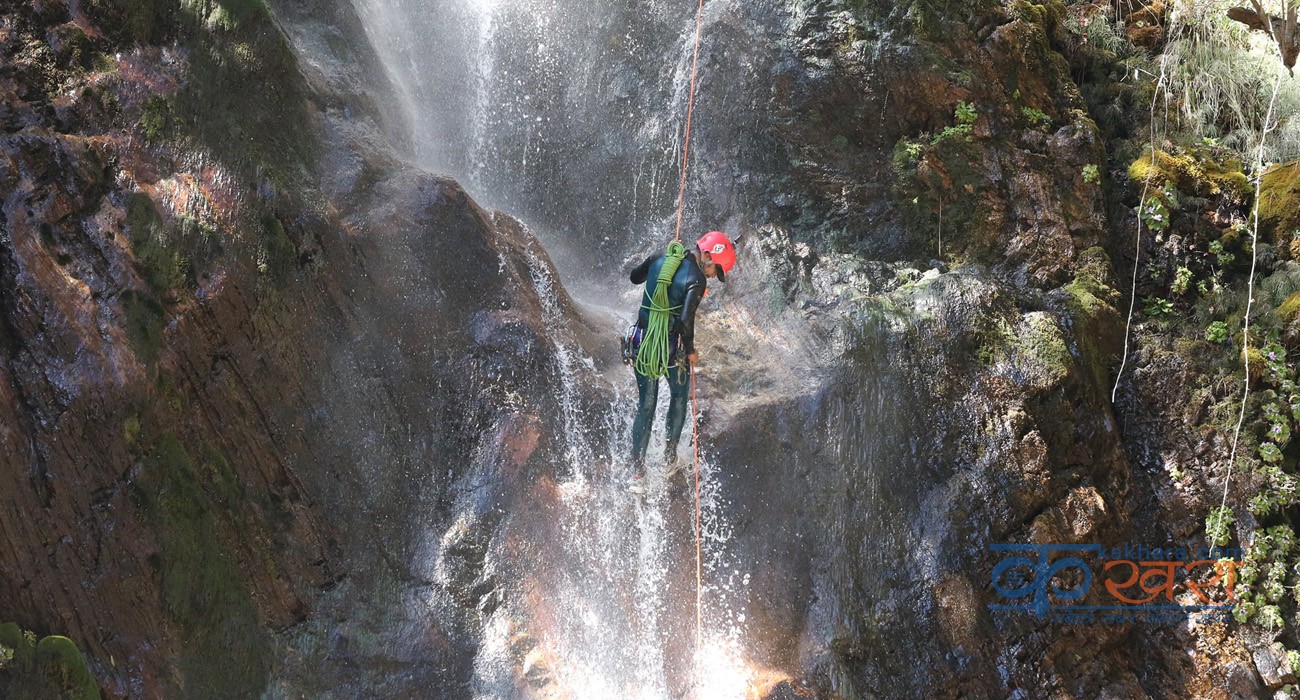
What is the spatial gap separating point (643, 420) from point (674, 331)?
0.74 meters

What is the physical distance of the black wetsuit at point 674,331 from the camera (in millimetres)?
5555

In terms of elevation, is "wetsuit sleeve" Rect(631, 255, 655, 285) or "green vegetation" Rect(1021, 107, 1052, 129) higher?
"green vegetation" Rect(1021, 107, 1052, 129)

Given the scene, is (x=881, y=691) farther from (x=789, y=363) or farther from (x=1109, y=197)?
(x=1109, y=197)

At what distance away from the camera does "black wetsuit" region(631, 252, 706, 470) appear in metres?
5.55

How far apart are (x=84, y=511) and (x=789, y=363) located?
15.5 feet

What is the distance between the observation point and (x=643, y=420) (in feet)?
19.8

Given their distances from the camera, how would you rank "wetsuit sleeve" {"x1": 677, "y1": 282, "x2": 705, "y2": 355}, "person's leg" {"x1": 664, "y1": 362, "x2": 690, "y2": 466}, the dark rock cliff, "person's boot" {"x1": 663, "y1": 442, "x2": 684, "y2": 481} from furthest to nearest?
"person's boot" {"x1": 663, "y1": 442, "x2": 684, "y2": 481}
"person's leg" {"x1": 664, "y1": 362, "x2": 690, "y2": 466}
"wetsuit sleeve" {"x1": 677, "y1": 282, "x2": 705, "y2": 355}
the dark rock cliff

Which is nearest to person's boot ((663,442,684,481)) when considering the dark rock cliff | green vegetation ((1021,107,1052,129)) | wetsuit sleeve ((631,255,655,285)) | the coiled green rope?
the dark rock cliff

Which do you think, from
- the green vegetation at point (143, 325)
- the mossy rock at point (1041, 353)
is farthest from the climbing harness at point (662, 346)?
the green vegetation at point (143, 325)

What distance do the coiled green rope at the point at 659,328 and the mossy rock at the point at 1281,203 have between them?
5453mm

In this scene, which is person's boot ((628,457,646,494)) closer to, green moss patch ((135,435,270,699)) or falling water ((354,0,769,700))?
falling water ((354,0,769,700))

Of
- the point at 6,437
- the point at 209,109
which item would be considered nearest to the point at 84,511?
the point at 6,437

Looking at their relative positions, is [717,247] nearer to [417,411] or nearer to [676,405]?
[676,405]

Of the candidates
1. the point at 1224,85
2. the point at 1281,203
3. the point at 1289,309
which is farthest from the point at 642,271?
the point at 1224,85
